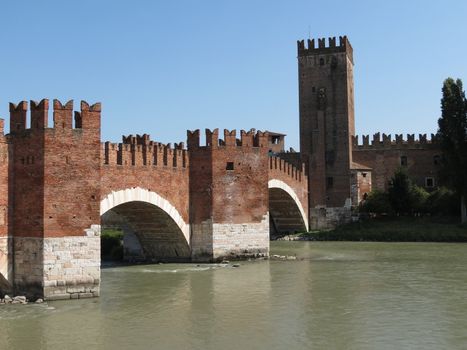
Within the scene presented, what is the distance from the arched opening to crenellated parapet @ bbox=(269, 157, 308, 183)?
2.65 feet

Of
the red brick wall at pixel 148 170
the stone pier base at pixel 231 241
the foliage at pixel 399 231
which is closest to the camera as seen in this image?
the red brick wall at pixel 148 170

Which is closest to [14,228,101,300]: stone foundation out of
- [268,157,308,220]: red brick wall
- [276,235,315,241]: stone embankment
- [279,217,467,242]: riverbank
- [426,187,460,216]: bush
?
[268,157,308,220]: red brick wall

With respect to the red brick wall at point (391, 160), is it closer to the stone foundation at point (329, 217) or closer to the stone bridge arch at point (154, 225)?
the stone foundation at point (329, 217)

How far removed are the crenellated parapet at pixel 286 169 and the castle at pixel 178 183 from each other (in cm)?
10

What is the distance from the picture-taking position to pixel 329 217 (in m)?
35.0

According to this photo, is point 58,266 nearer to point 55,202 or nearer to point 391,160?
point 55,202

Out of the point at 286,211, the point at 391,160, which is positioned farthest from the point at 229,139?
the point at 391,160

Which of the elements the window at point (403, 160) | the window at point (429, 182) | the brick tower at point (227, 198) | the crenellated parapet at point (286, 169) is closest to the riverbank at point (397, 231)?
the crenellated parapet at point (286, 169)

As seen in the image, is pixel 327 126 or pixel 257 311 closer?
pixel 257 311

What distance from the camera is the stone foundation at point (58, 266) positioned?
43.6ft

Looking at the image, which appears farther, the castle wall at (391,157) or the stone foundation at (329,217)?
the castle wall at (391,157)

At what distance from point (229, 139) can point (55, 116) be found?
8.86 metres

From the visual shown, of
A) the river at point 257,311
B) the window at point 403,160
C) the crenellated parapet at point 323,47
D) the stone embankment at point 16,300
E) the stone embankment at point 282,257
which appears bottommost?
the river at point 257,311

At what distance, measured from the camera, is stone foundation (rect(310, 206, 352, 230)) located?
34.8m
